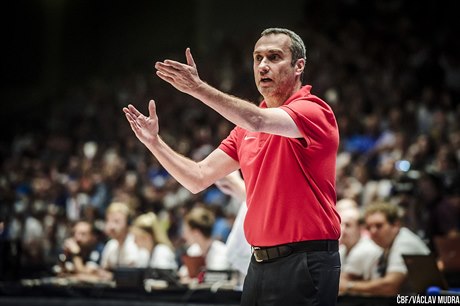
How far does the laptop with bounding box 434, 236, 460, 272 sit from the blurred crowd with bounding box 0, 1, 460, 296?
3.97ft

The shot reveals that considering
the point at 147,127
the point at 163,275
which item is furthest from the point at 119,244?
the point at 147,127

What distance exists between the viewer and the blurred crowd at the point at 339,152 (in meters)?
9.38

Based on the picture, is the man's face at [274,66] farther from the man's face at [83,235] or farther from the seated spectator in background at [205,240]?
the man's face at [83,235]

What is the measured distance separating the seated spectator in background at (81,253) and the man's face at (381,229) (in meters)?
2.90

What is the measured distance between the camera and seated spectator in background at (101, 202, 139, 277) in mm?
8477

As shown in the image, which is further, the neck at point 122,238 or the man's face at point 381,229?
the neck at point 122,238

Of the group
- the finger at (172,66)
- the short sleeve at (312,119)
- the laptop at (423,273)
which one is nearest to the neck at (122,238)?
the laptop at (423,273)

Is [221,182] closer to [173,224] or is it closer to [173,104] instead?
[173,224]

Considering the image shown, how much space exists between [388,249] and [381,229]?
0.57 ft

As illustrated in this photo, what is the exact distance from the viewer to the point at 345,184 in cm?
974

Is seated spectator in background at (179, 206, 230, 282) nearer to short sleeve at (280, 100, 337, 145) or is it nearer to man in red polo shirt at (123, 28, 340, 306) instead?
man in red polo shirt at (123, 28, 340, 306)

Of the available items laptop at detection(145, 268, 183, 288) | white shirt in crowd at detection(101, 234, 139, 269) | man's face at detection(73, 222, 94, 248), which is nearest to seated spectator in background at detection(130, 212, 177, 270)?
white shirt in crowd at detection(101, 234, 139, 269)

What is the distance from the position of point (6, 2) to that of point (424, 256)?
49.4 ft

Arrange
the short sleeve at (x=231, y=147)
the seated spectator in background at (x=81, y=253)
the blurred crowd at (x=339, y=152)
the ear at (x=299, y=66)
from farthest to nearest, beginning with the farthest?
the blurred crowd at (x=339, y=152)
the seated spectator in background at (x=81, y=253)
the short sleeve at (x=231, y=147)
the ear at (x=299, y=66)
